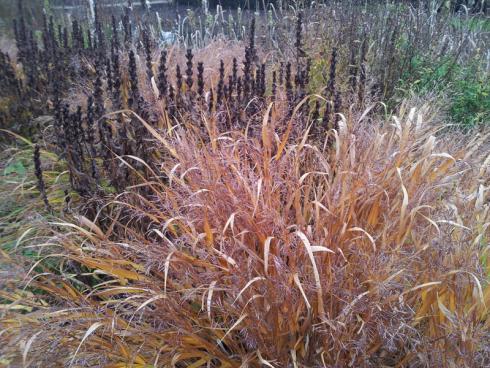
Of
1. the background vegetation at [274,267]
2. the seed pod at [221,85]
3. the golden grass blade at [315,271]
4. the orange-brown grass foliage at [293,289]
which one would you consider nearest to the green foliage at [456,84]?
the background vegetation at [274,267]

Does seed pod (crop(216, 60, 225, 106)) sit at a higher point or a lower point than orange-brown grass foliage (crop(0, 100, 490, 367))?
higher

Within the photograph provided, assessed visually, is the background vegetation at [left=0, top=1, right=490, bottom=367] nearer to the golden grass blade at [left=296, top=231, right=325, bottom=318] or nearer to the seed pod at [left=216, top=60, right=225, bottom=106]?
the golden grass blade at [left=296, top=231, right=325, bottom=318]

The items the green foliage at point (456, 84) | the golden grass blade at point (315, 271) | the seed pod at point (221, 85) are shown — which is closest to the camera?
the golden grass blade at point (315, 271)

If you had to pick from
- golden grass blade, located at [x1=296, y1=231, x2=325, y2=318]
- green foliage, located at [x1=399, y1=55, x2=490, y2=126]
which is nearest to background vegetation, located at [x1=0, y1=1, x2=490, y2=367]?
golden grass blade, located at [x1=296, y1=231, x2=325, y2=318]

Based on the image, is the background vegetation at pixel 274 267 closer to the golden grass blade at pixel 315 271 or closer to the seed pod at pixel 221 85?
the golden grass blade at pixel 315 271

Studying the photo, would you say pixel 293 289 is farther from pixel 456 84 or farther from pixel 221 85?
pixel 456 84

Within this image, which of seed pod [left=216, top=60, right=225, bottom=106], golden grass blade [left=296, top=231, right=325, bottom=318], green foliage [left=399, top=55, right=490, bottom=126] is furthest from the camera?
green foliage [left=399, top=55, right=490, bottom=126]

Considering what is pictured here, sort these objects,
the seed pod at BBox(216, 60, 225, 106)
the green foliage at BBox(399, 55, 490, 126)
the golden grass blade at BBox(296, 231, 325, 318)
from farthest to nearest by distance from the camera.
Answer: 1. the green foliage at BBox(399, 55, 490, 126)
2. the seed pod at BBox(216, 60, 225, 106)
3. the golden grass blade at BBox(296, 231, 325, 318)

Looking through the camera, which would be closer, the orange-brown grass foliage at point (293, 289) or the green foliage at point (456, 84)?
the orange-brown grass foliage at point (293, 289)

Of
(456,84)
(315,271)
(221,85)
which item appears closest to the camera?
(315,271)

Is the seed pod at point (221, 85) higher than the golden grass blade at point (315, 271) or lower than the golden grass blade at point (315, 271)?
higher

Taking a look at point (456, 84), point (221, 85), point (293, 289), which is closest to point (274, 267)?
point (293, 289)

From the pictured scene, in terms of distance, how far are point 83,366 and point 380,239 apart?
1.22m

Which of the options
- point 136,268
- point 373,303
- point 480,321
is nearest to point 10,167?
point 136,268
